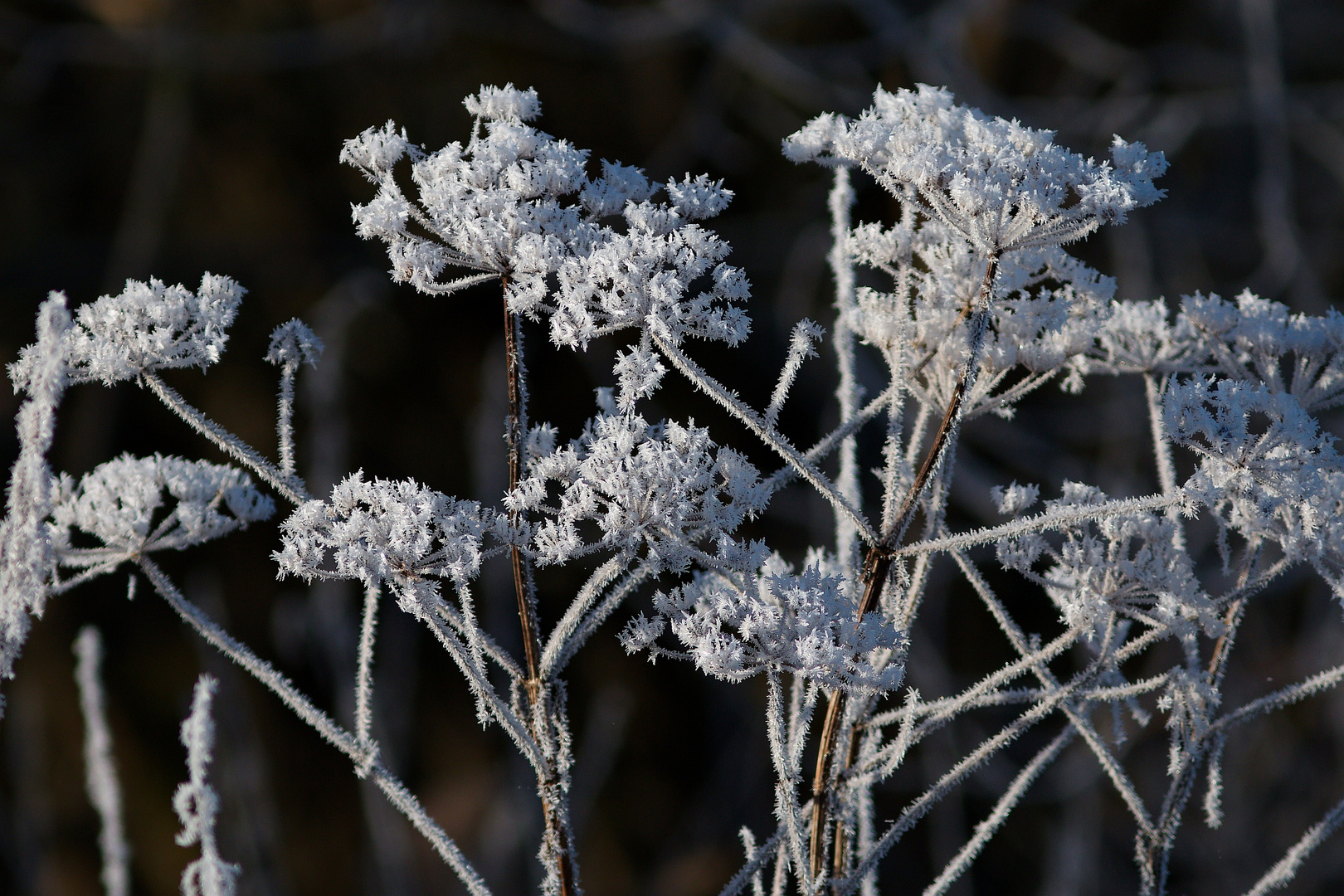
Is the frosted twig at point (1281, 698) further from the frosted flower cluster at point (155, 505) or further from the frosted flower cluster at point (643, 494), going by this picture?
the frosted flower cluster at point (155, 505)

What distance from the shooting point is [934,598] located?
227 cm

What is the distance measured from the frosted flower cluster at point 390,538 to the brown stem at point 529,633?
0.08ft

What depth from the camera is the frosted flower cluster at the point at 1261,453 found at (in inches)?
12.8

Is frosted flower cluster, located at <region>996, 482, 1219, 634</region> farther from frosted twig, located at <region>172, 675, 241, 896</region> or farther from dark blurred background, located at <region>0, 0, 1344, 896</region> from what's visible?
dark blurred background, located at <region>0, 0, 1344, 896</region>

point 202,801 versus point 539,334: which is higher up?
point 539,334

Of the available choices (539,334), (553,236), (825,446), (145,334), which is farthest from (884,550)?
(539,334)

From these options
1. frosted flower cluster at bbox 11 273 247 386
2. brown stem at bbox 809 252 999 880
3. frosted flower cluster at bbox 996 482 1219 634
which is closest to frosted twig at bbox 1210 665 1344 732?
frosted flower cluster at bbox 996 482 1219 634

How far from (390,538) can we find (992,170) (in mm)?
210

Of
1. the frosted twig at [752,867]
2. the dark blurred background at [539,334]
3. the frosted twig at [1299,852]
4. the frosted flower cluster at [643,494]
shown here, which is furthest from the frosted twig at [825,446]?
the dark blurred background at [539,334]

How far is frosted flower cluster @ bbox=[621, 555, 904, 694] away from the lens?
0.93ft

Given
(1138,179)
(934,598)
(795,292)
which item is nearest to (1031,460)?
(934,598)

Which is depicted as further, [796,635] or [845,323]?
[845,323]

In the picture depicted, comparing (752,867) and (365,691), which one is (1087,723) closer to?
(752,867)

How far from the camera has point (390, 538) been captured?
0.98 ft
